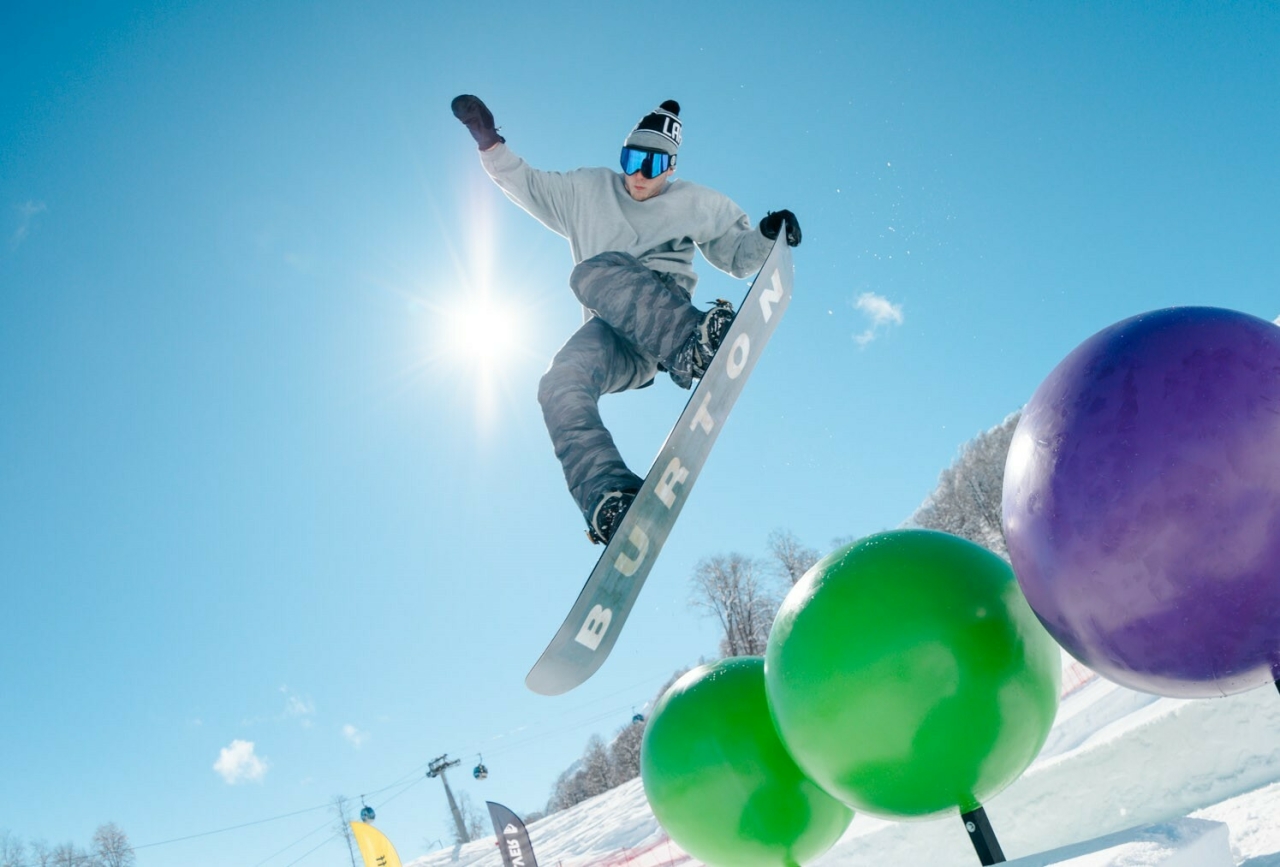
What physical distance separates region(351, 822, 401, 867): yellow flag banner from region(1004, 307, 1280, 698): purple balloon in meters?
14.2

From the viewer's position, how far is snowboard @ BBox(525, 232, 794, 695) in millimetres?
2814

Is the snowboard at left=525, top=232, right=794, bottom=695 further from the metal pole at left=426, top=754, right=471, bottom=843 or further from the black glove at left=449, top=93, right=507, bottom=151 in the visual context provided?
the metal pole at left=426, top=754, right=471, bottom=843

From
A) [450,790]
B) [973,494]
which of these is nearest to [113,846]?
[450,790]

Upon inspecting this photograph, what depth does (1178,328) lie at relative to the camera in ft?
5.26

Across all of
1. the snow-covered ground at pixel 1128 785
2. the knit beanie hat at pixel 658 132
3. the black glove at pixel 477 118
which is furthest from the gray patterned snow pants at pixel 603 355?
the snow-covered ground at pixel 1128 785

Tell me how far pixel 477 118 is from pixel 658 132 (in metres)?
0.91

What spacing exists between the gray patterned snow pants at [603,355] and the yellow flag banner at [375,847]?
12564 mm

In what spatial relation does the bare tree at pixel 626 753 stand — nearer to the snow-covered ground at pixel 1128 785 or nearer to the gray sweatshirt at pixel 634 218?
the snow-covered ground at pixel 1128 785

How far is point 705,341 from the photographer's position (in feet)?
11.0

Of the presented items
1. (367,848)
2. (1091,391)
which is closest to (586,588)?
(1091,391)

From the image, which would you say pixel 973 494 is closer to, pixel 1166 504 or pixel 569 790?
pixel 569 790

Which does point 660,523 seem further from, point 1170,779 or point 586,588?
point 1170,779

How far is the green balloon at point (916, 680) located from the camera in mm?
1899

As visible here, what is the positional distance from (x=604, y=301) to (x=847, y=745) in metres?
2.14
